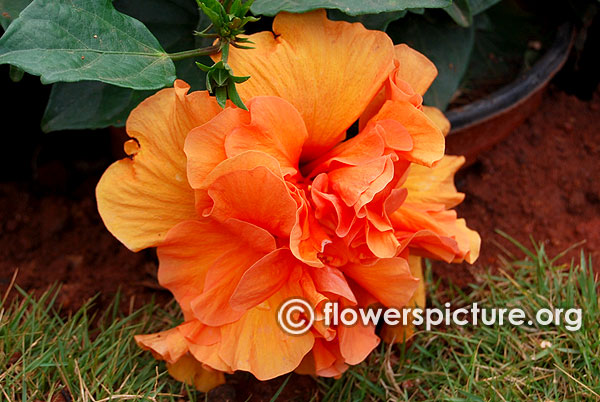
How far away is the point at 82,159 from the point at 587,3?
1.10 metres

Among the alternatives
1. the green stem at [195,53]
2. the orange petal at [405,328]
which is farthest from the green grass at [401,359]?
the green stem at [195,53]

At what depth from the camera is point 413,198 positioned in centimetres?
104

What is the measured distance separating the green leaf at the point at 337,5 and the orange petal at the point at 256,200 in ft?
0.71

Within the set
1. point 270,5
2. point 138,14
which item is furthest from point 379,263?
point 138,14

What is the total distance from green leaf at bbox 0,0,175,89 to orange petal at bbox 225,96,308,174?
103mm

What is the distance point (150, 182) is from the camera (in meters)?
0.89

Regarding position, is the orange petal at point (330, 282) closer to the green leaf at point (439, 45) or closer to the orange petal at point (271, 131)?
the orange petal at point (271, 131)

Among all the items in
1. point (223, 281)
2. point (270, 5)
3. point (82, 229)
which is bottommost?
point (82, 229)

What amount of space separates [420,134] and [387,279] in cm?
19

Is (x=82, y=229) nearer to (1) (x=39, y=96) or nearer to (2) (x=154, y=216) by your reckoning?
(1) (x=39, y=96)

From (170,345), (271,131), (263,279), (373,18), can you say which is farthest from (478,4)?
(170,345)

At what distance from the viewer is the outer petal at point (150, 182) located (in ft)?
2.88

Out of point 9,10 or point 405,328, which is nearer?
point 9,10

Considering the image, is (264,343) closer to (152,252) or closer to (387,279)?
(387,279)
